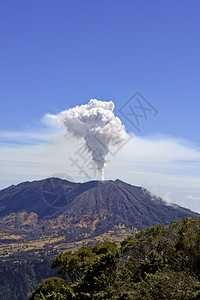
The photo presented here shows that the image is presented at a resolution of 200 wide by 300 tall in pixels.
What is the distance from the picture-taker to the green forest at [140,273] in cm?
2090

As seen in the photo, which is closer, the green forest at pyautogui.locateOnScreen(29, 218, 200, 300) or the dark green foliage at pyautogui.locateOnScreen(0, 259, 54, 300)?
the green forest at pyautogui.locateOnScreen(29, 218, 200, 300)

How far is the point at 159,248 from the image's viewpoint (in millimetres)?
38406

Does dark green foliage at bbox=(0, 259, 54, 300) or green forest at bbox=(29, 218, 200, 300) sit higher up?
green forest at bbox=(29, 218, 200, 300)

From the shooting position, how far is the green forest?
68.6 ft

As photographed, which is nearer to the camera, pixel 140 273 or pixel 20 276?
pixel 140 273

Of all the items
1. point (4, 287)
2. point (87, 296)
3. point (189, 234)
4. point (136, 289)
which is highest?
point (189, 234)

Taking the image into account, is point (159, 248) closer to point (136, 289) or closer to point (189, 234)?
point (189, 234)

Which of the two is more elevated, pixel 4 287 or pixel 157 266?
pixel 157 266

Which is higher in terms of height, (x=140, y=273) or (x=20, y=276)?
(x=140, y=273)

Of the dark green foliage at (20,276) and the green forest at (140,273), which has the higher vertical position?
the green forest at (140,273)

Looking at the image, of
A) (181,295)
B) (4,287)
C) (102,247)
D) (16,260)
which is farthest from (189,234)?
(16,260)

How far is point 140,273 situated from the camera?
3328cm

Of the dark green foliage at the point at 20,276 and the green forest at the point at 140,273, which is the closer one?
the green forest at the point at 140,273

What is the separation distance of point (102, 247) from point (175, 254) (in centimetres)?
1589
